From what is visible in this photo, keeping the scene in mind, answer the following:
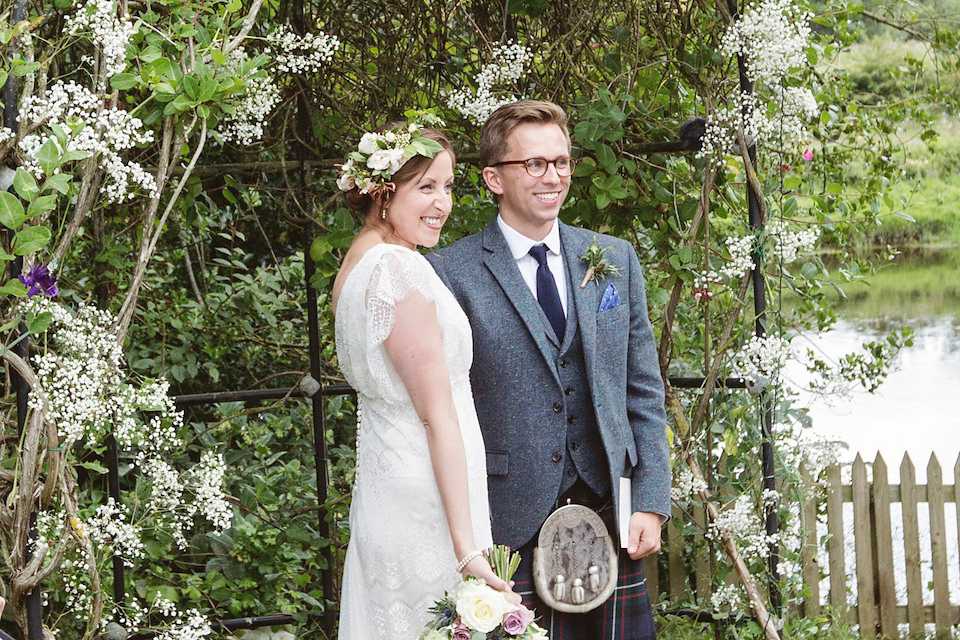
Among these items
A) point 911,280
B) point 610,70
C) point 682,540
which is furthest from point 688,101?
point 911,280

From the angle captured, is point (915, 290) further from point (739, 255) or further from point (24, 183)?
point (24, 183)

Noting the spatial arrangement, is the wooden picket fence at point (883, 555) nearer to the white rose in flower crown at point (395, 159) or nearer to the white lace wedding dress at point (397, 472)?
the white lace wedding dress at point (397, 472)

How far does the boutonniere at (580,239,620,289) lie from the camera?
2.45 meters

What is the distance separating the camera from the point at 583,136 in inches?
122

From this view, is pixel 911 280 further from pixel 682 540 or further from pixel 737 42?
pixel 737 42

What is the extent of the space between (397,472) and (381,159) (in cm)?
63

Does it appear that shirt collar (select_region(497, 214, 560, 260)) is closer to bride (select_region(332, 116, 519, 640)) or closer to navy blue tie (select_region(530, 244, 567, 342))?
navy blue tie (select_region(530, 244, 567, 342))

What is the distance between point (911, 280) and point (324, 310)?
3.23m

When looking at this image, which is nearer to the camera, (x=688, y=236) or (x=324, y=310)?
(x=688, y=236)

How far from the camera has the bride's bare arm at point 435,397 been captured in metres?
2.15

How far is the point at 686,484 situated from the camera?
310cm

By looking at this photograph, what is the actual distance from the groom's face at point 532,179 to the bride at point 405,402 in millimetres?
140

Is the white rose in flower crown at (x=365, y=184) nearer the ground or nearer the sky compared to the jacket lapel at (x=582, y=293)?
nearer the sky

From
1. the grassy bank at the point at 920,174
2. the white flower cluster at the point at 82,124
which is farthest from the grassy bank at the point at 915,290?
the white flower cluster at the point at 82,124
